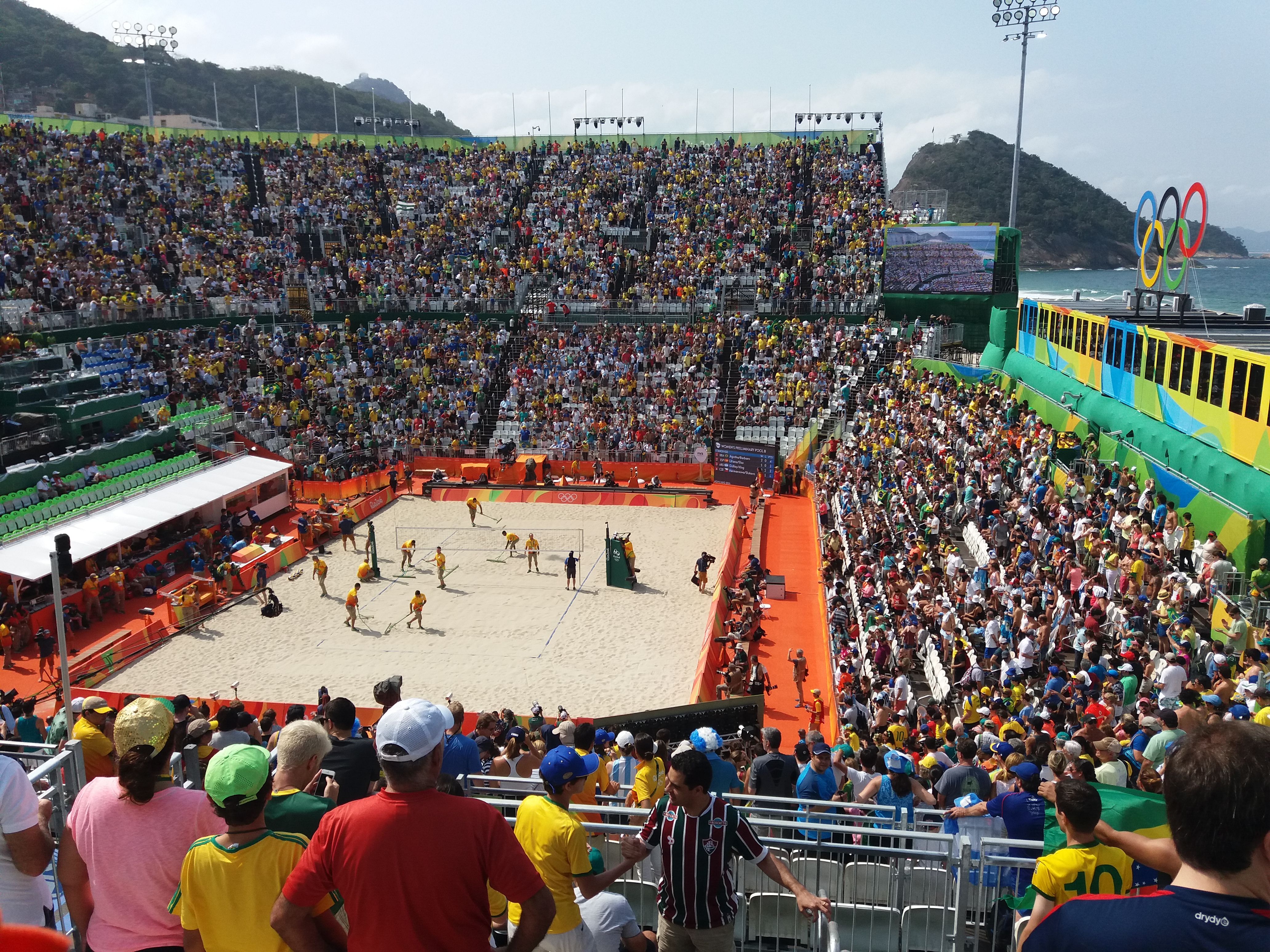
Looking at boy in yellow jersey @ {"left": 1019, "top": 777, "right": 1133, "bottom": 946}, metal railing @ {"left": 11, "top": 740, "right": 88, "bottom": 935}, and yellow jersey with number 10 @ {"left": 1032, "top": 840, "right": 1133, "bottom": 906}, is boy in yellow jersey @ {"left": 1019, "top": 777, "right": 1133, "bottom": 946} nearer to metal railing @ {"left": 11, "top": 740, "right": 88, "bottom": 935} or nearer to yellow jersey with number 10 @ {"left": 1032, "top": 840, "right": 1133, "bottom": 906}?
yellow jersey with number 10 @ {"left": 1032, "top": 840, "right": 1133, "bottom": 906}

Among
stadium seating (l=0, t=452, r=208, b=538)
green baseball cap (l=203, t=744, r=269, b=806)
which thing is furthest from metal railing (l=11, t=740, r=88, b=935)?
stadium seating (l=0, t=452, r=208, b=538)

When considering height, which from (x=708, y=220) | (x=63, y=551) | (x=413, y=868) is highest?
(x=708, y=220)

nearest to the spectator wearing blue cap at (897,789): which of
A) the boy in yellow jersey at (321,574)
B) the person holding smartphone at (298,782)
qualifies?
the person holding smartphone at (298,782)

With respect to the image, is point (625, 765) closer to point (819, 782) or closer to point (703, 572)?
point (819, 782)

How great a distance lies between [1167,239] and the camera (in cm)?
2050

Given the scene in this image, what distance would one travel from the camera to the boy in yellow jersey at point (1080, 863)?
13.3 feet

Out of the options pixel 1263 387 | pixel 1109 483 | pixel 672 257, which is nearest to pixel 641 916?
pixel 1263 387

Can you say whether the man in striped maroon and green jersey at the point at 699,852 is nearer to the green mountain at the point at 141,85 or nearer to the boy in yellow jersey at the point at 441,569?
the boy in yellow jersey at the point at 441,569

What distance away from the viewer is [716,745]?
6.26m

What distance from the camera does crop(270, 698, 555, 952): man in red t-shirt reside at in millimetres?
3137

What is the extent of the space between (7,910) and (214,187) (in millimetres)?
45253

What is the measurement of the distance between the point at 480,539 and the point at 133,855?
73.0 ft

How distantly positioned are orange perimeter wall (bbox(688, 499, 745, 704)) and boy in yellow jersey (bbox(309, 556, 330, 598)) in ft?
28.6

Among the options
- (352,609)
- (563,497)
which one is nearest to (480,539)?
(563,497)
